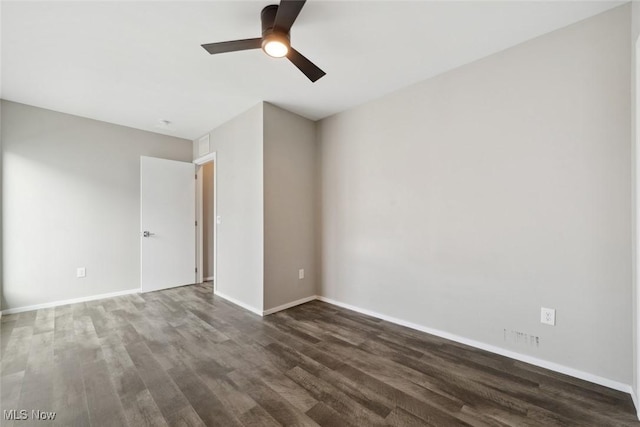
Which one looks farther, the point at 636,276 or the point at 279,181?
the point at 279,181

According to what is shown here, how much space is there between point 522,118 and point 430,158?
30.7 inches

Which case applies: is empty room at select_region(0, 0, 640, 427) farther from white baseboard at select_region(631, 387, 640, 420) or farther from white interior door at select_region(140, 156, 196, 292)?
white interior door at select_region(140, 156, 196, 292)

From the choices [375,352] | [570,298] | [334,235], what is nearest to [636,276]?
[570,298]

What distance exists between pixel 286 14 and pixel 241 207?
2.46m

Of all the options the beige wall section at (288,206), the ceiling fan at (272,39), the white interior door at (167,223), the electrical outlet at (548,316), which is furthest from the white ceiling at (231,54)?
the electrical outlet at (548,316)

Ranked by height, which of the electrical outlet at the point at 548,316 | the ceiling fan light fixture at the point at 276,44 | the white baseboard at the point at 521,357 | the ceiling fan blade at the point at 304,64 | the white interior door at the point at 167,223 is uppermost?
the ceiling fan light fixture at the point at 276,44

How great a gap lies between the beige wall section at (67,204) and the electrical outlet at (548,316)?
5085mm

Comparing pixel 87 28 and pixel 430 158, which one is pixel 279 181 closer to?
pixel 430 158

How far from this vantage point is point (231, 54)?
223 cm

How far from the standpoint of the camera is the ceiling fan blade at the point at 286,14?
4.70ft

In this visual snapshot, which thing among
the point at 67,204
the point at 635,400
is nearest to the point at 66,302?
the point at 67,204

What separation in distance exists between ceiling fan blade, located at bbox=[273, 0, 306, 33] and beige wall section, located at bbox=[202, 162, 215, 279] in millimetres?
3772

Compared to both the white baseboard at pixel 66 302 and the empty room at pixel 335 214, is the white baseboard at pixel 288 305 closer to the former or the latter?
the empty room at pixel 335 214

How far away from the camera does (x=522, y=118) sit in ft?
6.89
